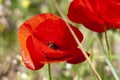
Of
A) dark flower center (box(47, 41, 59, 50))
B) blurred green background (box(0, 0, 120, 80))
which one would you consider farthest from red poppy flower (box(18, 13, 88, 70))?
blurred green background (box(0, 0, 120, 80))

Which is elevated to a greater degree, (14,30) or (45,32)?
(45,32)

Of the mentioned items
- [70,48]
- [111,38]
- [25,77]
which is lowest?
[111,38]

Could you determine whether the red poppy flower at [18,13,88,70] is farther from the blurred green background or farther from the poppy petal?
the blurred green background

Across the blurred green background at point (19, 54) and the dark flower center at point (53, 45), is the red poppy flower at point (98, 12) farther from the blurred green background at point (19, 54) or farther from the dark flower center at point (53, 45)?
the blurred green background at point (19, 54)

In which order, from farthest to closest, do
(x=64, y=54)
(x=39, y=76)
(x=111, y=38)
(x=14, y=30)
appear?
(x=14, y=30), (x=111, y=38), (x=39, y=76), (x=64, y=54)

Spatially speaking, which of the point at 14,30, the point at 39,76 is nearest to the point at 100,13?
the point at 39,76

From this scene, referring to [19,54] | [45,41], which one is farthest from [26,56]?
[19,54]

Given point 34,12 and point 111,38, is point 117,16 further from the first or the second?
point 34,12
